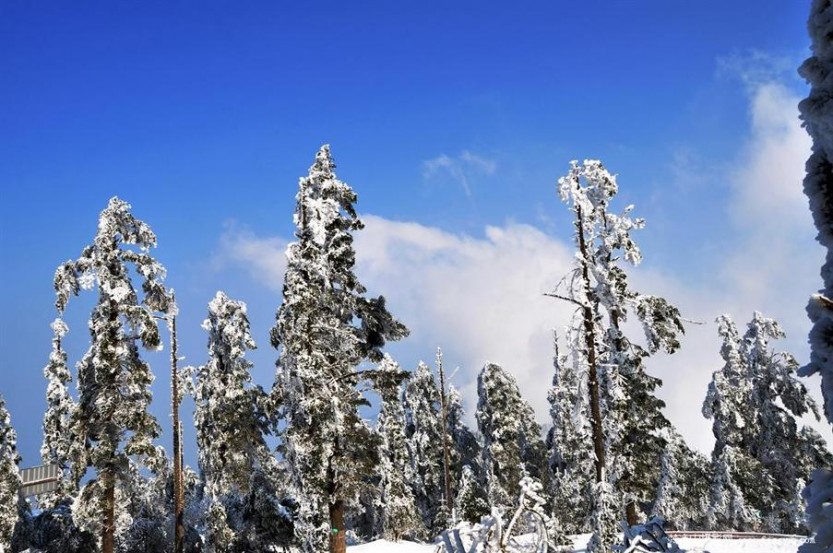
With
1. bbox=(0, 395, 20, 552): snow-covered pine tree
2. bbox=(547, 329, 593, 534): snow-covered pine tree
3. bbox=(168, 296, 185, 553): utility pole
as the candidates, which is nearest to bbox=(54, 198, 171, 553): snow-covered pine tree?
bbox=(168, 296, 185, 553): utility pole

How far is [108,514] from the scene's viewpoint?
72.8ft

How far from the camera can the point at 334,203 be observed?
72.9 ft

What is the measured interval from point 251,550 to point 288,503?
2504 mm

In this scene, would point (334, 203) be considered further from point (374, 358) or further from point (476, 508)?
point (476, 508)

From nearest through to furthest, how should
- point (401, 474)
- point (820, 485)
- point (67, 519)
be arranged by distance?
point (820, 485), point (67, 519), point (401, 474)

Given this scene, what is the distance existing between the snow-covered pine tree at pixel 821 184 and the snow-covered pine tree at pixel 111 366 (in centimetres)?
2217

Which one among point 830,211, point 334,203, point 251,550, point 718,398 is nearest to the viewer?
point 830,211

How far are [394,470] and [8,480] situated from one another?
2270 cm

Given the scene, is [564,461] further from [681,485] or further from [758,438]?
[758,438]

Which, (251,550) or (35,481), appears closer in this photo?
(251,550)

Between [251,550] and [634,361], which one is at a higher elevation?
[634,361]

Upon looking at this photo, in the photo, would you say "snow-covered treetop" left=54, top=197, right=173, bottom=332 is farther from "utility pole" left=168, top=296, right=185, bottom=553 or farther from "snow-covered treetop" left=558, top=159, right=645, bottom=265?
"snow-covered treetop" left=558, top=159, right=645, bottom=265

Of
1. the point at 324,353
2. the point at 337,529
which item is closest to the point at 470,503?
the point at 337,529

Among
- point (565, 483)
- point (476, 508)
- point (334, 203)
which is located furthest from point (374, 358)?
point (565, 483)
